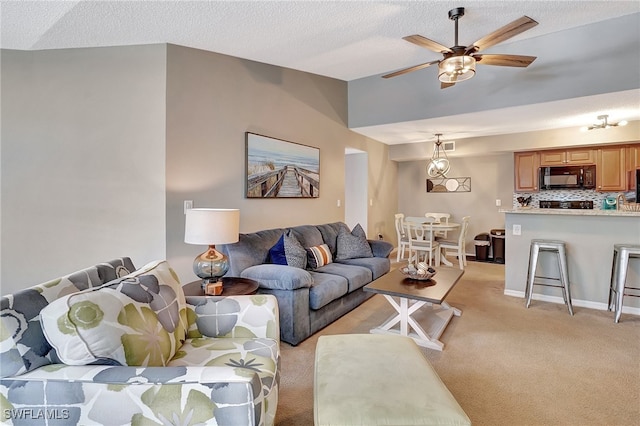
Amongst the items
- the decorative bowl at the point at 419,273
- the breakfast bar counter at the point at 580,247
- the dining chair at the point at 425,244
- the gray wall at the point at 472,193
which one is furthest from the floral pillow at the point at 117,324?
the gray wall at the point at 472,193

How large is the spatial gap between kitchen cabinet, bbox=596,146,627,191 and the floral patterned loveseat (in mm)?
6314

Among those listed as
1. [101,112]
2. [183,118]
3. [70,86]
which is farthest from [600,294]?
[70,86]

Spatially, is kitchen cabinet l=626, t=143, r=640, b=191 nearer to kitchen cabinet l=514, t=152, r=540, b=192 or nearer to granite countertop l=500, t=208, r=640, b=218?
kitchen cabinet l=514, t=152, r=540, b=192

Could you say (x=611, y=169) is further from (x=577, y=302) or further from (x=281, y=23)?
(x=281, y=23)

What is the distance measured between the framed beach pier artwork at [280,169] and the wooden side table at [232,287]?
1.22 m

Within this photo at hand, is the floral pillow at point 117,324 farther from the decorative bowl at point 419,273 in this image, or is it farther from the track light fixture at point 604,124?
the track light fixture at point 604,124

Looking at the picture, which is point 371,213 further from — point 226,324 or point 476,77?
point 226,324

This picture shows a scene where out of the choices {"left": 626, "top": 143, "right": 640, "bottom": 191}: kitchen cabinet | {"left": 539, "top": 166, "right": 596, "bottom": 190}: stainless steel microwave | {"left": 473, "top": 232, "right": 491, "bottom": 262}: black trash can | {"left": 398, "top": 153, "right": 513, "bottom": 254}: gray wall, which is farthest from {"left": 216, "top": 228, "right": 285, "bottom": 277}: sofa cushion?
{"left": 626, "top": 143, "right": 640, "bottom": 191}: kitchen cabinet

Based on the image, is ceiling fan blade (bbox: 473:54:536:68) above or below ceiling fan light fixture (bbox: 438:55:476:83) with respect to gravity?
above

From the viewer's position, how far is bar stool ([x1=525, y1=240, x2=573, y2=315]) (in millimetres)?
3414

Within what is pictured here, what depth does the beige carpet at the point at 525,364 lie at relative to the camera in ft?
5.95

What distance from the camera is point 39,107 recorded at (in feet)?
9.39

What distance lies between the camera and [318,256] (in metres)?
3.59
